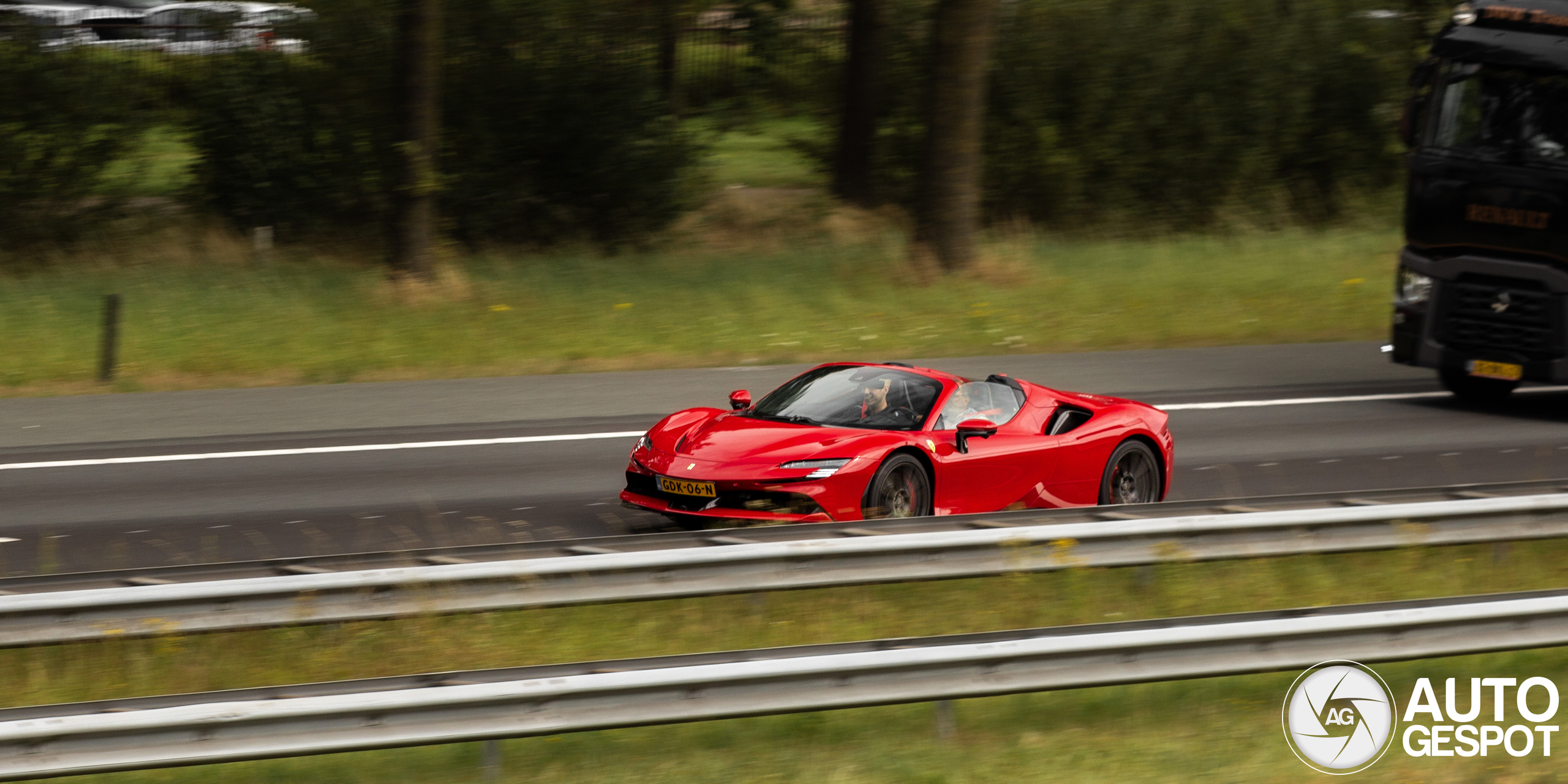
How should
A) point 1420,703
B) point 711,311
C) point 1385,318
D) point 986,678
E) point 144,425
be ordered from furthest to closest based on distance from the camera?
point 1385,318, point 711,311, point 144,425, point 1420,703, point 986,678

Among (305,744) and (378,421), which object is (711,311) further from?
(305,744)

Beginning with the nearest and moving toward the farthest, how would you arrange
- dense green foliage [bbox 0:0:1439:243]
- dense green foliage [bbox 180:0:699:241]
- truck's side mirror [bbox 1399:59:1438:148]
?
truck's side mirror [bbox 1399:59:1438:148] → dense green foliage [bbox 0:0:1439:243] → dense green foliage [bbox 180:0:699:241]

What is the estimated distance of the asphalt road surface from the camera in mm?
10633

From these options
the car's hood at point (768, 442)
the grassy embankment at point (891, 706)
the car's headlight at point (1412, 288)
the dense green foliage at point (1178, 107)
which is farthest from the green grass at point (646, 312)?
the grassy embankment at point (891, 706)

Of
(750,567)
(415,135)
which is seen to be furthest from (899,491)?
(415,135)

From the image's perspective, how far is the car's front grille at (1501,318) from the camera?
14922mm

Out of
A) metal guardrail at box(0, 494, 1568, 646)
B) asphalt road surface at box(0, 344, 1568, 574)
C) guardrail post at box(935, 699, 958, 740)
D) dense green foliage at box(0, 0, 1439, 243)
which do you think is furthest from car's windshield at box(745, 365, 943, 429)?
dense green foliage at box(0, 0, 1439, 243)

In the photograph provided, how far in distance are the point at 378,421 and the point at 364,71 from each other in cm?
1199

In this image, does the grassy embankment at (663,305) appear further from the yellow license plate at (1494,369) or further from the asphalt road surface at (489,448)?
the yellow license plate at (1494,369)

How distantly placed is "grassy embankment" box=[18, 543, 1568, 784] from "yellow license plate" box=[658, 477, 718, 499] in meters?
1.28

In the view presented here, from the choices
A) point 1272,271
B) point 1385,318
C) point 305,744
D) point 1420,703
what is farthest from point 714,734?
point 1272,271

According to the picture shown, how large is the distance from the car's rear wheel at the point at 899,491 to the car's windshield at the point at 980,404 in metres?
0.42

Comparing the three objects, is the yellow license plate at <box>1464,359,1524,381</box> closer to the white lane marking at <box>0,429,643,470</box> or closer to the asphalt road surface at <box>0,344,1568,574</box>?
the asphalt road surface at <box>0,344,1568,574</box>

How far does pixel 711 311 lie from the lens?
20.4 metres
